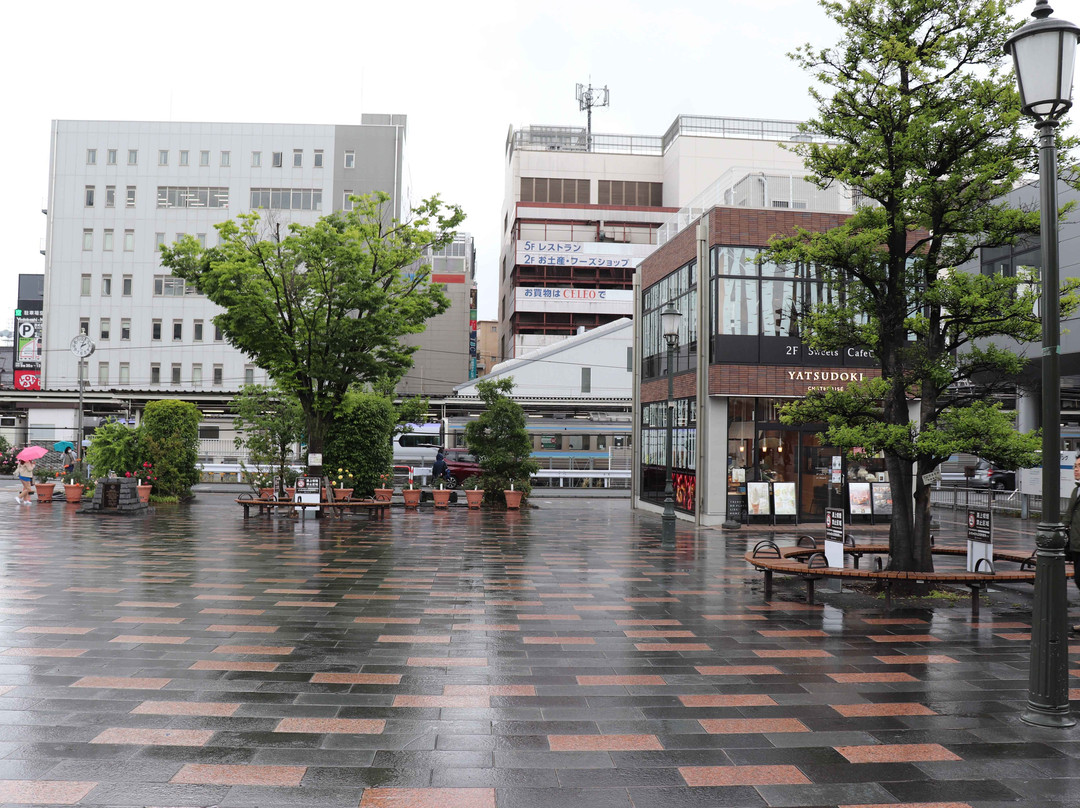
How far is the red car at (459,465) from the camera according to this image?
1363 inches

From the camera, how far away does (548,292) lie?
216 ft

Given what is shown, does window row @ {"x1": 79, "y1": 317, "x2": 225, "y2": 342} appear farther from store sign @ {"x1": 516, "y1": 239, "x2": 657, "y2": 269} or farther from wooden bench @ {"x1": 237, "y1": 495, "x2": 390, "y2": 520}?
wooden bench @ {"x1": 237, "y1": 495, "x2": 390, "y2": 520}

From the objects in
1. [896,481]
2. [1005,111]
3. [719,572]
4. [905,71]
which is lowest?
[719,572]

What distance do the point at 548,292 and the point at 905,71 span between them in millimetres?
54799

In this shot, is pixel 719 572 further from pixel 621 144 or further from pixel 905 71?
pixel 621 144

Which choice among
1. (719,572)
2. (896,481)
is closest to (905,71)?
(896,481)

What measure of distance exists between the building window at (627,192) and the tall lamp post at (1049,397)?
2560 inches

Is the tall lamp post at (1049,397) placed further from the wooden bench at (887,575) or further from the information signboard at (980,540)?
the information signboard at (980,540)

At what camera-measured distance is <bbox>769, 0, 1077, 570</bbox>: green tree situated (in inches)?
424

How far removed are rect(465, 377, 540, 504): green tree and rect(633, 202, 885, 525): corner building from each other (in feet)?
18.3

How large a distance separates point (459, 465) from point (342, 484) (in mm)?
10354

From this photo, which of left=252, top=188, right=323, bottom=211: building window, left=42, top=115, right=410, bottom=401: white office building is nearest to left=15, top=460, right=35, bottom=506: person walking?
left=42, top=115, right=410, bottom=401: white office building

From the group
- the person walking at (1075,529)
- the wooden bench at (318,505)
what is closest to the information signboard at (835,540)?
the person walking at (1075,529)

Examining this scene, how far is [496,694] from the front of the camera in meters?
6.55
